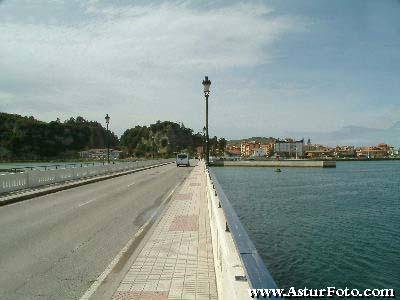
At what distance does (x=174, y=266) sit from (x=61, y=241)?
3840mm

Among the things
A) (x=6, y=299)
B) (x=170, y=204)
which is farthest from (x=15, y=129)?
(x=6, y=299)

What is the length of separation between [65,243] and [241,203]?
22819 mm

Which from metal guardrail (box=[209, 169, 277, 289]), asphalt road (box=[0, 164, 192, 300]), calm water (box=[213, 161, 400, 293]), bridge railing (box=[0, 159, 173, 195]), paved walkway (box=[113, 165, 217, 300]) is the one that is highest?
metal guardrail (box=[209, 169, 277, 289])

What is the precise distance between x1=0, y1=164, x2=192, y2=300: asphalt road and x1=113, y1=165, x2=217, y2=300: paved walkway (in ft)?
2.44

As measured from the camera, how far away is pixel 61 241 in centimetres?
1066

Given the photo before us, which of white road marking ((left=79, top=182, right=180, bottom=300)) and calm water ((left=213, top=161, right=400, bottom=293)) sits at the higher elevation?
white road marking ((left=79, top=182, right=180, bottom=300))

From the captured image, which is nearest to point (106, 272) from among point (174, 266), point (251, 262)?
point (174, 266)

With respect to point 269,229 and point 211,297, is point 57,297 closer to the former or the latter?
point 211,297

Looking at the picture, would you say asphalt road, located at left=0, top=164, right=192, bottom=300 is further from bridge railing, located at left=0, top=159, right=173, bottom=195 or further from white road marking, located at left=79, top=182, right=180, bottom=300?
bridge railing, located at left=0, top=159, right=173, bottom=195

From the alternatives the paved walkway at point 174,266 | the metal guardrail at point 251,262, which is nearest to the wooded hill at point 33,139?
the paved walkway at point 174,266

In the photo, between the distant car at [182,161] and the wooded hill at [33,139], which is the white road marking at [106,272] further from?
the wooded hill at [33,139]

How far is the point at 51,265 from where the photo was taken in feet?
27.5

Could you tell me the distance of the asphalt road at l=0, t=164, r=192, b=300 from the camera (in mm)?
7164

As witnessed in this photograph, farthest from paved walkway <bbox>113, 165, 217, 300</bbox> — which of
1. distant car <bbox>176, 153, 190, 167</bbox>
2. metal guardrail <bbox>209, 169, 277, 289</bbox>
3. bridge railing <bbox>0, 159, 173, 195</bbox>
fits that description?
distant car <bbox>176, 153, 190, 167</bbox>
